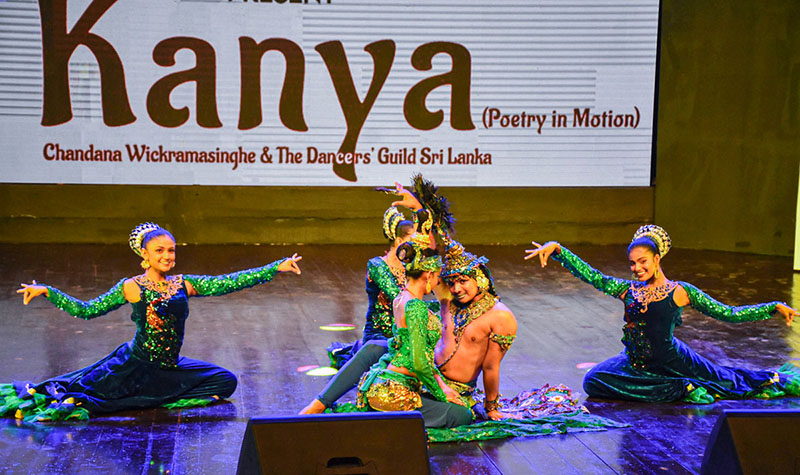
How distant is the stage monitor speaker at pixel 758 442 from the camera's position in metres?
2.69

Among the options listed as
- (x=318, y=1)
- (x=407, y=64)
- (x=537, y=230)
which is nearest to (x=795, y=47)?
(x=537, y=230)

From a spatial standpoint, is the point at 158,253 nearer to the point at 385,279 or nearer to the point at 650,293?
the point at 385,279

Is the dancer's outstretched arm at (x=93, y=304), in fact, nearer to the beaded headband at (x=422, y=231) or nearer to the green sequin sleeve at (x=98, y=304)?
the green sequin sleeve at (x=98, y=304)

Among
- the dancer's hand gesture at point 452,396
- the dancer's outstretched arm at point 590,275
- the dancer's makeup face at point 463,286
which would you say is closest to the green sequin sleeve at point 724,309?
the dancer's outstretched arm at point 590,275

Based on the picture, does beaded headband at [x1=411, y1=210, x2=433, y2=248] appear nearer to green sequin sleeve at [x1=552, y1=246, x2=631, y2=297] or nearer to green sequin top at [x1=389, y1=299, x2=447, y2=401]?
green sequin top at [x1=389, y1=299, x2=447, y2=401]

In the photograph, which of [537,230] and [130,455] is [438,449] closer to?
[130,455]

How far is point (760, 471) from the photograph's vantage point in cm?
267

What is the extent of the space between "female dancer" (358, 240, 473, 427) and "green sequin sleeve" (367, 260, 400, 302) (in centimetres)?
58

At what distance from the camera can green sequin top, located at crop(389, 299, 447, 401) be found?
3889 millimetres

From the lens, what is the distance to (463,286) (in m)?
4.13


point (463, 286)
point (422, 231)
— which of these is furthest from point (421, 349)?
point (422, 231)

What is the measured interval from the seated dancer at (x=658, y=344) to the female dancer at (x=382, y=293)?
64 cm

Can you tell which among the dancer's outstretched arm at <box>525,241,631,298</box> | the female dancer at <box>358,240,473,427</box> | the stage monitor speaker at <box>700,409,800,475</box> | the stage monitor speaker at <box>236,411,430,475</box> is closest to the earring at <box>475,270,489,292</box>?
the female dancer at <box>358,240,473,427</box>

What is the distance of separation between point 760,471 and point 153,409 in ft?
9.07
